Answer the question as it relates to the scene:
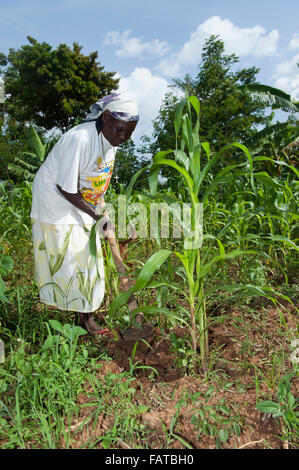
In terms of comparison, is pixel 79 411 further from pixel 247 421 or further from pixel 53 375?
pixel 247 421

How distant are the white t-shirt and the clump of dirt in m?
0.73

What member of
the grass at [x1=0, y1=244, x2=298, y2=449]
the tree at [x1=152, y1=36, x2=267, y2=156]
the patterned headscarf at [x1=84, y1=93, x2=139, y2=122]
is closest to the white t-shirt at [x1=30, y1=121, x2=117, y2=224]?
the patterned headscarf at [x1=84, y1=93, x2=139, y2=122]

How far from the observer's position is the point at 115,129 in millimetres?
1603

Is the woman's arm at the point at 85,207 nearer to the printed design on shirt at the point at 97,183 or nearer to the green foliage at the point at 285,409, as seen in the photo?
the printed design on shirt at the point at 97,183

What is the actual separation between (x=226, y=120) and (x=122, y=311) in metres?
8.81

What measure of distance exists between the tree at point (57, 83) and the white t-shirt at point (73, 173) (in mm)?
14851

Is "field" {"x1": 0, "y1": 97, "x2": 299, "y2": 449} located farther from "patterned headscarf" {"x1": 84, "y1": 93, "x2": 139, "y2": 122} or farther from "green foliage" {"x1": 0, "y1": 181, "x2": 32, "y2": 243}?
"green foliage" {"x1": 0, "y1": 181, "x2": 32, "y2": 243}

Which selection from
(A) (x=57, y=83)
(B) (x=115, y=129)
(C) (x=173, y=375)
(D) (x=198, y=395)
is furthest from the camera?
(A) (x=57, y=83)

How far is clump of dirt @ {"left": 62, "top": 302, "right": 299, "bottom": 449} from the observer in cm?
119

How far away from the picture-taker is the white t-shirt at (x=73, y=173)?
5.20 ft

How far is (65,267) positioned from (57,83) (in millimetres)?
15752

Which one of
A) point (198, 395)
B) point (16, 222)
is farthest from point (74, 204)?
point (16, 222)

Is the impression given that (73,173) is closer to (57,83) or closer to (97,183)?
(97,183)
